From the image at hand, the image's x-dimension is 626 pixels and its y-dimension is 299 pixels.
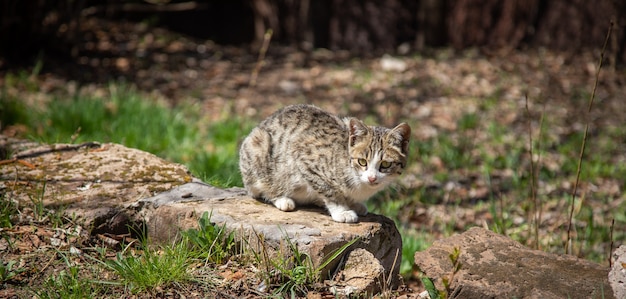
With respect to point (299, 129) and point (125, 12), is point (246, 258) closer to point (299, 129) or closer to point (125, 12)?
point (299, 129)

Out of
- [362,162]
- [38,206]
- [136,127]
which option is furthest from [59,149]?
[362,162]

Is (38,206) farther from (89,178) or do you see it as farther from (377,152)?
(377,152)

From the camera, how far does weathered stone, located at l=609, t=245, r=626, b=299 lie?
319 centimetres

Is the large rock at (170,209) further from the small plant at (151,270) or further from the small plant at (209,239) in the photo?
the small plant at (151,270)

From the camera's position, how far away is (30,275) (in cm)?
338

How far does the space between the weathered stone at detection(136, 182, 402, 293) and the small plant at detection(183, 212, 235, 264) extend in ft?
0.21

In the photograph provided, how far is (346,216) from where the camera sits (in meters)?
3.78

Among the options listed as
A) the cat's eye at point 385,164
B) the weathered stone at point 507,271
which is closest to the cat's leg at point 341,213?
the cat's eye at point 385,164

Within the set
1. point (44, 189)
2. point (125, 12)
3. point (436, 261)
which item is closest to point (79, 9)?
point (125, 12)

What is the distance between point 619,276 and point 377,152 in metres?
1.36

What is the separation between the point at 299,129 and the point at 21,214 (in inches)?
66.4

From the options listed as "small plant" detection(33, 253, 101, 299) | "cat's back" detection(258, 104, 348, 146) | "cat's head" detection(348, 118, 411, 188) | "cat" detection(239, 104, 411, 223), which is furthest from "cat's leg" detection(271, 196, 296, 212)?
"small plant" detection(33, 253, 101, 299)

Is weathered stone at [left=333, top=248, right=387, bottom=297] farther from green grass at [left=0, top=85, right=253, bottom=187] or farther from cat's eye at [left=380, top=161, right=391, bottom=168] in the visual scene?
green grass at [left=0, top=85, right=253, bottom=187]

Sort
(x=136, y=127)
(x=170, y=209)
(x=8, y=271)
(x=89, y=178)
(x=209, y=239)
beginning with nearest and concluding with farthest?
(x=8, y=271)
(x=209, y=239)
(x=170, y=209)
(x=89, y=178)
(x=136, y=127)
